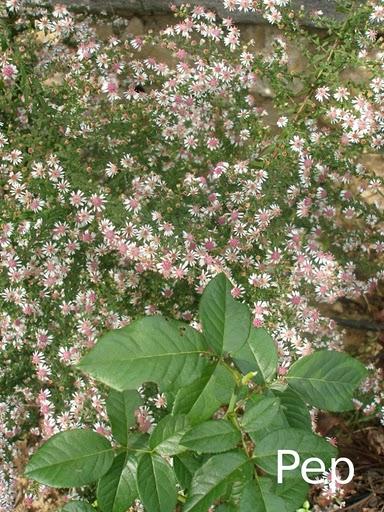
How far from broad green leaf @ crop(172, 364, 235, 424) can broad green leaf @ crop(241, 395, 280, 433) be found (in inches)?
2.9

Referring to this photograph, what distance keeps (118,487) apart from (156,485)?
121 mm

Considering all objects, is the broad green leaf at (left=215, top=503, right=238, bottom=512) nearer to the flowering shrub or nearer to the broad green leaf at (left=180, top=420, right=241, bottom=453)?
the broad green leaf at (left=180, top=420, right=241, bottom=453)

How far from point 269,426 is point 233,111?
2.24 m

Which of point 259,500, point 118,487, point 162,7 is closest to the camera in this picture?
point 259,500

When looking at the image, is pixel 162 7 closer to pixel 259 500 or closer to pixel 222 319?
pixel 222 319

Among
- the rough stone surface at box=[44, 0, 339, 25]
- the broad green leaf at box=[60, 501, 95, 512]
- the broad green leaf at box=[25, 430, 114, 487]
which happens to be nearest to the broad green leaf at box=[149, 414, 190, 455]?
the broad green leaf at box=[25, 430, 114, 487]

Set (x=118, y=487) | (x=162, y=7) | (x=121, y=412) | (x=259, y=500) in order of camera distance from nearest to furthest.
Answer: (x=259, y=500) → (x=118, y=487) → (x=121, y=412) → (x=162, y=7)

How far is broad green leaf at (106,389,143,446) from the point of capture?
5.48 feet

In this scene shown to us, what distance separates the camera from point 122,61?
338 cm

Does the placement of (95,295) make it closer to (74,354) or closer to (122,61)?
(74,354)

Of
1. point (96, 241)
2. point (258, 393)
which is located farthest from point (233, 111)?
point (258, 393)

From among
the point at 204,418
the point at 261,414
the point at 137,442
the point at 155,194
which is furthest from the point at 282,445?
the point at 155,194

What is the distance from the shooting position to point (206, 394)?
142 centimetres

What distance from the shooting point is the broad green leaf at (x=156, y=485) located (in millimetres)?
1508
